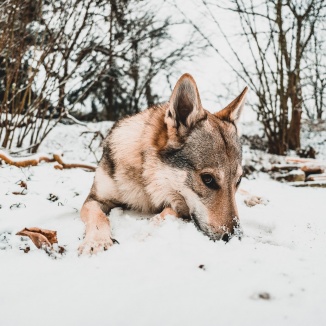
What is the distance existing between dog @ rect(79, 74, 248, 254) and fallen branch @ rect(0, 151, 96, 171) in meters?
2.33

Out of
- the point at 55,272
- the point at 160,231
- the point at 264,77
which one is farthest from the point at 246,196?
the point at 264,77

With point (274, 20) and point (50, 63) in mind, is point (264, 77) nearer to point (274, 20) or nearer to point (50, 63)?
point (274, 20)

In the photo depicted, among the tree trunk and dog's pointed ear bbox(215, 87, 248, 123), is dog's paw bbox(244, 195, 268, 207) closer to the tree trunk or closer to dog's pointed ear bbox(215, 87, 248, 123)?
dog's pointed ear bbox(215, 87, 248, 123)

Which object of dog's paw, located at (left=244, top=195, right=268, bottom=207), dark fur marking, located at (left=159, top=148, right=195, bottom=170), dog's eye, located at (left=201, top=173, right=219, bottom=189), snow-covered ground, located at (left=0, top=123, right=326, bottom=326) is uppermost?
dark fur marking, located at (left=159, top=148, right=195, bottom=170)

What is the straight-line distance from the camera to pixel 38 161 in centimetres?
520

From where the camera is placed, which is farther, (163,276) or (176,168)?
(176,168)

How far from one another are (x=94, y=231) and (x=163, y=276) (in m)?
0.71

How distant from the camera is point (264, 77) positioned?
790cm

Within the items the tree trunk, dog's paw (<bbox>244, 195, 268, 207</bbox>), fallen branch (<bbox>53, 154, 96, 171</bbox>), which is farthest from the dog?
the tree trunk

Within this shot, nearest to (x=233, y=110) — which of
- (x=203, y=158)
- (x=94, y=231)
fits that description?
(x=203, y=158)

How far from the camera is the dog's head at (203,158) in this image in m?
2.22

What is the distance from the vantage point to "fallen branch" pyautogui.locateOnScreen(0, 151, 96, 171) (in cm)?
464

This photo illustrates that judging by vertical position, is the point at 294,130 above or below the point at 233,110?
below

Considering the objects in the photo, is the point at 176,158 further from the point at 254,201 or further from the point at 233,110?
the point at 254,201
